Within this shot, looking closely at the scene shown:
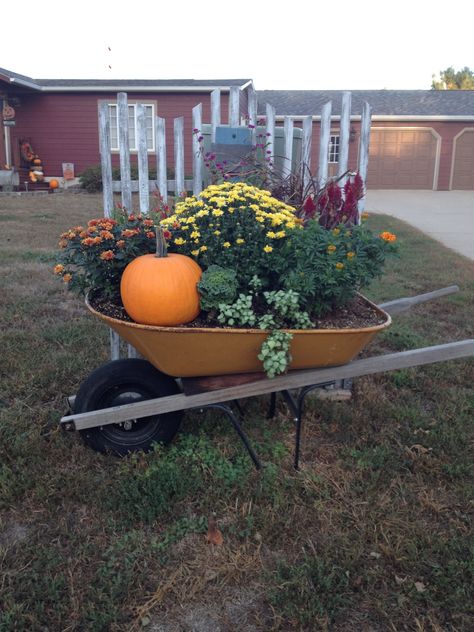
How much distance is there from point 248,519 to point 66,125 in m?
18.9

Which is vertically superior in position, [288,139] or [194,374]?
[288,139]

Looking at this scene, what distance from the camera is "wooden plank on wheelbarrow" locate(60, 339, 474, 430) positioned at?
253 centimetres

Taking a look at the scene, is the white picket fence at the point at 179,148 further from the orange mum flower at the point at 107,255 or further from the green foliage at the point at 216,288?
the green foliage at the point at 216,288

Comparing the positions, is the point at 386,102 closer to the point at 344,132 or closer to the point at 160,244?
the point at 344,132

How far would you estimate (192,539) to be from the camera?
7.52ft

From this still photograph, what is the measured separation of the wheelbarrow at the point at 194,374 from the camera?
2414mm

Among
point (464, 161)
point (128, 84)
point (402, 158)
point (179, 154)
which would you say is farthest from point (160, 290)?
point (464, 161)

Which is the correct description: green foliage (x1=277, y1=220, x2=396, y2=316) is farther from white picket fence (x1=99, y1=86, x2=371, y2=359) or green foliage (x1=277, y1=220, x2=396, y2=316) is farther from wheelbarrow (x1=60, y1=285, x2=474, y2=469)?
white picket fence (x1=99, y1=86, x2=371, y2=359)

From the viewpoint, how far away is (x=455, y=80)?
163 feet

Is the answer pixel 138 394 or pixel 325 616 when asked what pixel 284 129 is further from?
pixel 325 616

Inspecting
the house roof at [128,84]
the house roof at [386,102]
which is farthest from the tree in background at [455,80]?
the house roof at [128,84]

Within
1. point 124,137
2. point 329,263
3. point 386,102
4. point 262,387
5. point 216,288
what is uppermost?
point 386,102

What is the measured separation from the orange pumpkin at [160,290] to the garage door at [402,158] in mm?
22699

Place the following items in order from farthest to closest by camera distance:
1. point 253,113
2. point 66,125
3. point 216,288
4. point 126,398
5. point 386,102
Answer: point 386,102 → point 66,125 → point 253,113 → point 126,398 → point 216,288
